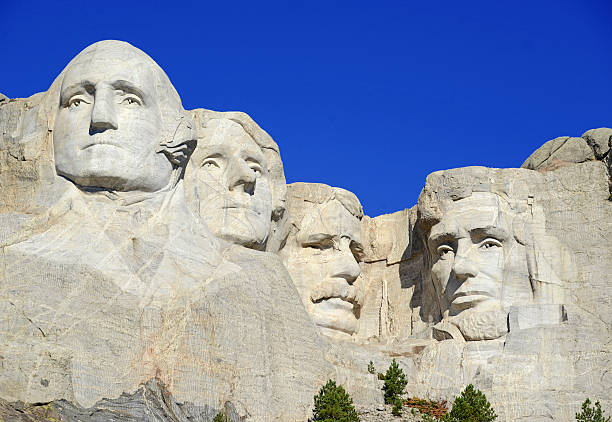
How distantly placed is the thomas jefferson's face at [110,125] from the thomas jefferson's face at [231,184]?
1450 millimetres

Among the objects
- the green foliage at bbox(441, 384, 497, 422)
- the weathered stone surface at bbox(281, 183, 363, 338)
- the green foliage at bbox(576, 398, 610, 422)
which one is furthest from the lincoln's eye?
the green foliage at bbox(576, 398, 610, 422)

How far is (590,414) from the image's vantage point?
69.2 feet

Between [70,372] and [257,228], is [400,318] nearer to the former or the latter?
[257,228]

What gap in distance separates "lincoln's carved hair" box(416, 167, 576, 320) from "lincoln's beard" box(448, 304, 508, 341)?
2.20ft

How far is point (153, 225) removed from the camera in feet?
70.3

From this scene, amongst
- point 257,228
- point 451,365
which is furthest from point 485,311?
point 257,228

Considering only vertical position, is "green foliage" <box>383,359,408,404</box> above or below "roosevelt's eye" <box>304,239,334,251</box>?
below

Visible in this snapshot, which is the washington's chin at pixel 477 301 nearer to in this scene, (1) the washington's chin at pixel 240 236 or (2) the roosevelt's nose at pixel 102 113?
(1) the washington's chin at pixel 240 236

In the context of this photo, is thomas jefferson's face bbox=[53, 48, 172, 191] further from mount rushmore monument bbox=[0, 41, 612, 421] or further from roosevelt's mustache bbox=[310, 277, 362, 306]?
roosevelt's mustache bbox=[310, 277, 362, 306]

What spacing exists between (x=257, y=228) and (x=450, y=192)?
10.3 ft

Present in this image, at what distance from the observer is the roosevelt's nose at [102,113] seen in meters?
21.3

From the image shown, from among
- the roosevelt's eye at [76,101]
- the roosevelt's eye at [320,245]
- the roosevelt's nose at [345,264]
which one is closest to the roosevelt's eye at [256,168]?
the roosevelt's eye at [320,245]

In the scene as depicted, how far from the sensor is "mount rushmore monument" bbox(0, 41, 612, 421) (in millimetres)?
20109

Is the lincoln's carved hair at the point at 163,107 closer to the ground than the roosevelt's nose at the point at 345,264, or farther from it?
farther from it
